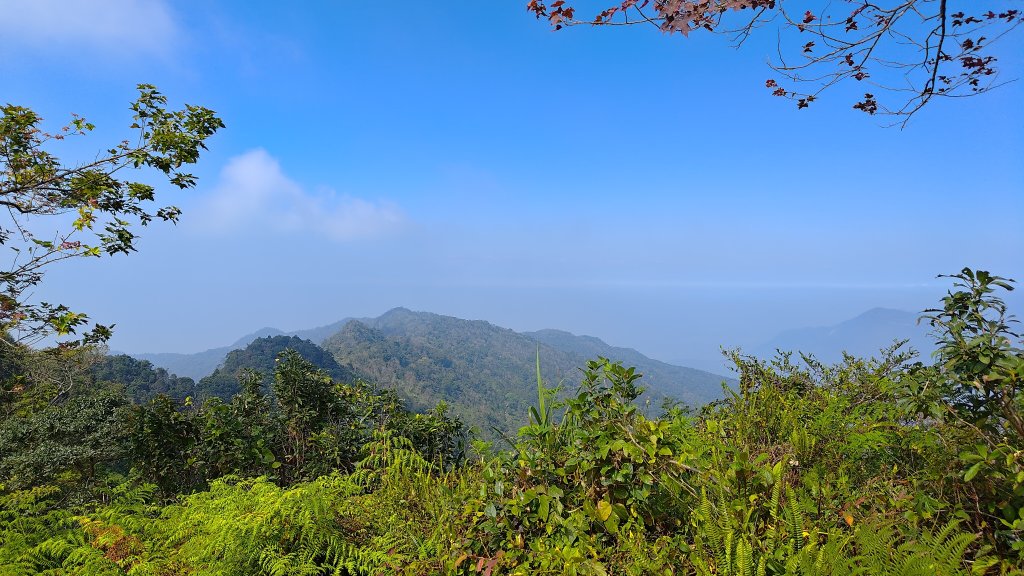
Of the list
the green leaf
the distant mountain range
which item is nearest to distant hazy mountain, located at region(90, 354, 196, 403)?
the distant mountain range

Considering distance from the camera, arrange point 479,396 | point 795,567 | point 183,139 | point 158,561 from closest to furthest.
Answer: point 795,567 → point 158,561 → point 183,139 → point 479,396

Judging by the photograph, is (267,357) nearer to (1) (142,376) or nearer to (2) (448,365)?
(1) (142,376)

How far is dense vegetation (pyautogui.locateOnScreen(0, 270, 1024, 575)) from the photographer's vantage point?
1788 mm

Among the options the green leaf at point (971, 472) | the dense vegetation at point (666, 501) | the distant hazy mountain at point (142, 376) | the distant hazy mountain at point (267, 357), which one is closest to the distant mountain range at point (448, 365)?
the distant hazy mountain at point (267, 357)

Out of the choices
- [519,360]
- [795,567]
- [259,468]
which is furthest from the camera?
[519,360]

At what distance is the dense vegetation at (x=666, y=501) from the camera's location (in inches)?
70.4

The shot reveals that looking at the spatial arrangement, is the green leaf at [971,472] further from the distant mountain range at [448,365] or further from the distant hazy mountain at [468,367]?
the distant hazy mountain at [468,367]

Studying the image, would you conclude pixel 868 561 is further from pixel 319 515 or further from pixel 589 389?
pixel 319 515

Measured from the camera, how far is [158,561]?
266 cm

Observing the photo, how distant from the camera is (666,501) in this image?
231 cm

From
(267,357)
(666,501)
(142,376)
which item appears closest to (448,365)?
(267,357)

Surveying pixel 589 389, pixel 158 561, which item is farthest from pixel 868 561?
pixel 158 561

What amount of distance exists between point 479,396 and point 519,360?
163 feet

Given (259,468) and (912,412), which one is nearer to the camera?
(912,412)
